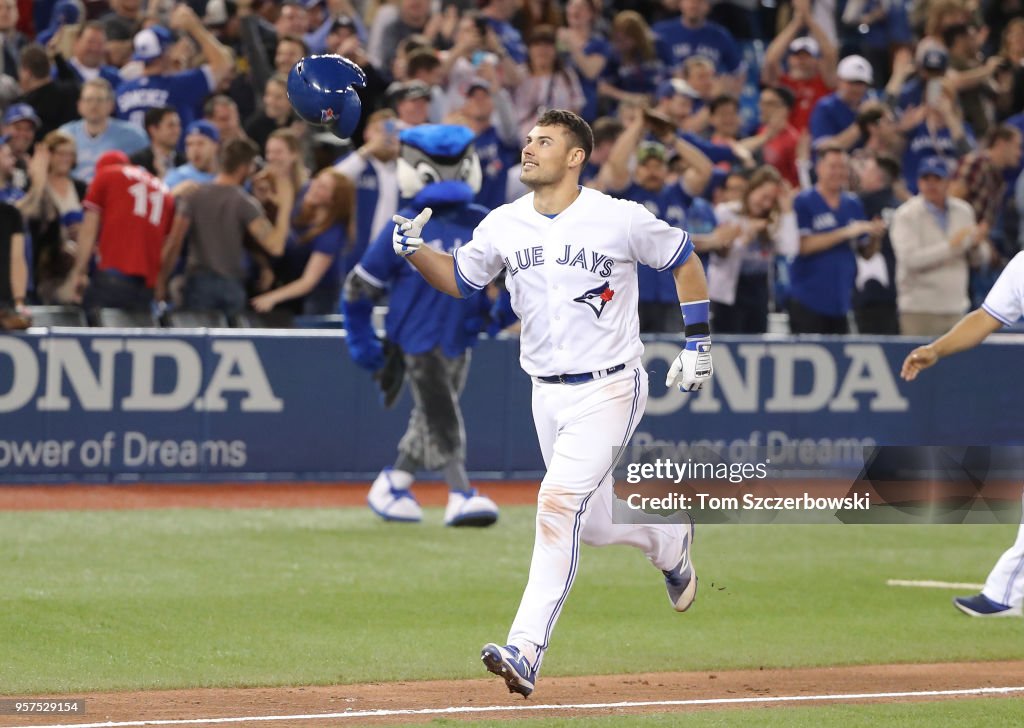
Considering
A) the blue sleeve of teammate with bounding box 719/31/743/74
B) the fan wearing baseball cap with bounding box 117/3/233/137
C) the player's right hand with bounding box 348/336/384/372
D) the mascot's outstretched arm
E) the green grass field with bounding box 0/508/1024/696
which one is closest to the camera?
the green grass field with bounding box 0/508/1024/696

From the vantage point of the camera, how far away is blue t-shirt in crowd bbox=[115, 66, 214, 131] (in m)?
16.2

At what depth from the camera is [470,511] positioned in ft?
39.9

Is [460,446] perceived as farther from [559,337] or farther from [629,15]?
[629,15]

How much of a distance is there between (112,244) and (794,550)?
20.5ft

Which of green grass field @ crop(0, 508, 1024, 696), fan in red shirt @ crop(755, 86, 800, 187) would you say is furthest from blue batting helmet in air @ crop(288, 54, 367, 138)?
fan in red shirt @ crop(755, 86, 800, 187)

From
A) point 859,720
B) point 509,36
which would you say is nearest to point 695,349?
point 859,720

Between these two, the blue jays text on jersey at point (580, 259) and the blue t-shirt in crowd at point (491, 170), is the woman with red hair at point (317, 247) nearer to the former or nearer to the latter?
the blue t-shirt in crowd at point (491, 170)

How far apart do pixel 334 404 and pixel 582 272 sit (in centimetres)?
747

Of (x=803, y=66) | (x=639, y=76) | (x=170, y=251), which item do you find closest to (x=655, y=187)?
(x=639, y=76)

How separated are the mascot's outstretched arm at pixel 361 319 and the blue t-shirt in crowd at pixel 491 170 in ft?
14.5

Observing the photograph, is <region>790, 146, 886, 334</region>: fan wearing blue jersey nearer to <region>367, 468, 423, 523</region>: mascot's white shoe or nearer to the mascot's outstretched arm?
<region>367, 468, 423, 523</region>: mascot's white shoe

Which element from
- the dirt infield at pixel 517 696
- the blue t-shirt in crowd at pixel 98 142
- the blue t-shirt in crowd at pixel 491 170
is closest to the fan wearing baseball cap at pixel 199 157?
the blue t-shirt in crowd at pixel 98 142

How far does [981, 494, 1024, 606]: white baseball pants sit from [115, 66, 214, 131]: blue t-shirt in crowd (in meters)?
9.83

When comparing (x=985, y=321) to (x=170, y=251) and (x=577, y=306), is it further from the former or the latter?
(x=170, y=251)
